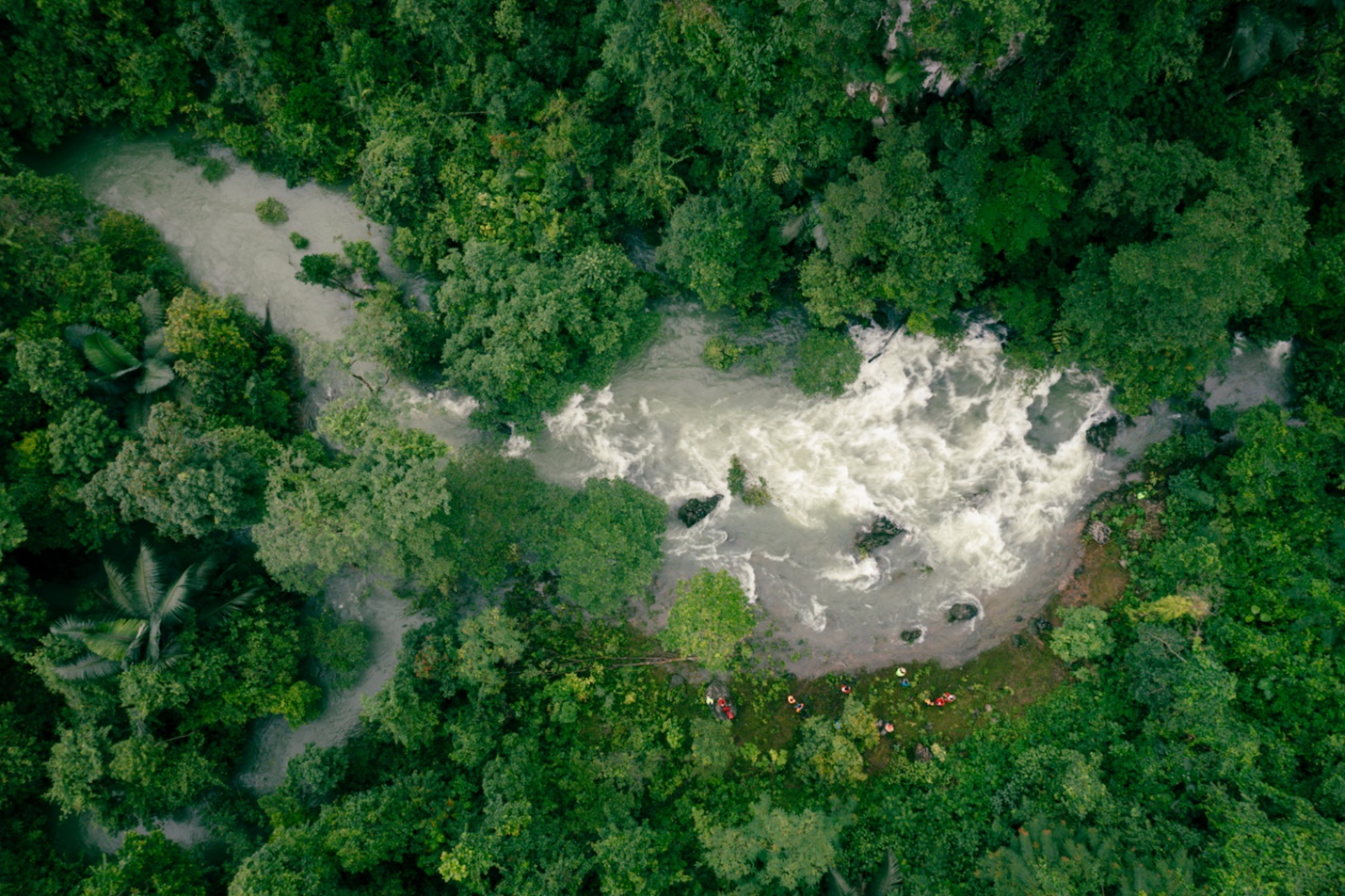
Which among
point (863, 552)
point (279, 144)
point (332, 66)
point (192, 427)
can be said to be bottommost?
point (863, 552)

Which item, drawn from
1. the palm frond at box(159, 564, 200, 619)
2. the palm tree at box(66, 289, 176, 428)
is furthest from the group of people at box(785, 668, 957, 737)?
the palm tree at box(66, 289, 176, 428)

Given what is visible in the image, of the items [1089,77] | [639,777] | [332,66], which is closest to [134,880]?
[639,777]

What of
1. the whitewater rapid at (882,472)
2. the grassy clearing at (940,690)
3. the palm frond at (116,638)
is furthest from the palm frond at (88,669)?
the grassy clearing at (940,690)

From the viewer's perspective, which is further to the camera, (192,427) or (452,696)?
(452,696)

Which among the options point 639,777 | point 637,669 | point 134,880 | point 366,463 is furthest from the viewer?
point 637,669

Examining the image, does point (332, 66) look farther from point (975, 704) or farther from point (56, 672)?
point (975, 704)

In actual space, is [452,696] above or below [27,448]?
below
